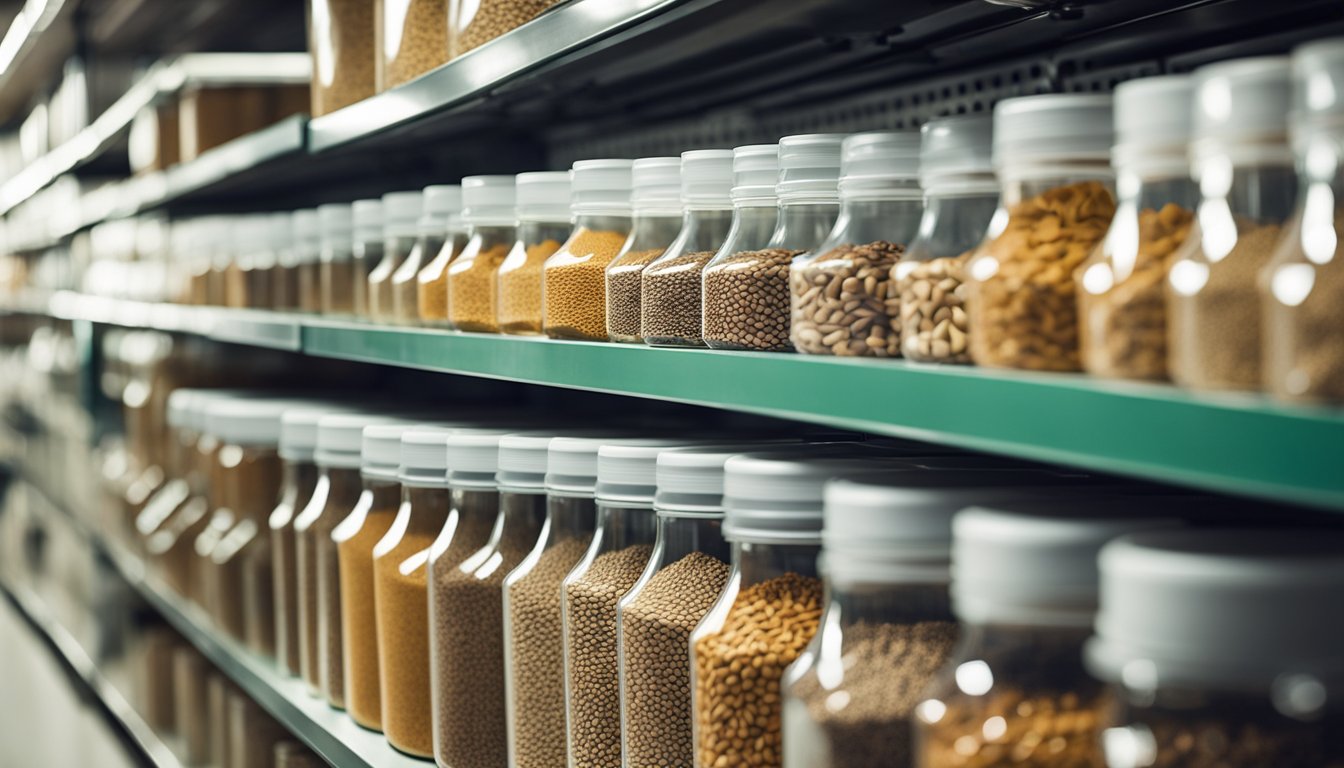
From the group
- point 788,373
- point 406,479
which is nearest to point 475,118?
point 406,479

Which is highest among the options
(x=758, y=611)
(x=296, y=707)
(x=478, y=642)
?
(x=758, y=611)

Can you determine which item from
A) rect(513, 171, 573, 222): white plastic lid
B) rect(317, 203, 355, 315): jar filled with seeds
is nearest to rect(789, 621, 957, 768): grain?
rect(513, 171, 573, 222): white plastic lid

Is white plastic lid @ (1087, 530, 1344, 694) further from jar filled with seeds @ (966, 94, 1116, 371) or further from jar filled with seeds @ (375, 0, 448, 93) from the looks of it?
jar filled with seeds @ (375, 0, 448, 93)

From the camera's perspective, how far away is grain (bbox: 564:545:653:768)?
1.16m

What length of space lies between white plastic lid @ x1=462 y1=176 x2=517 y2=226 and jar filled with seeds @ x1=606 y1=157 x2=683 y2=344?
315 millimetres

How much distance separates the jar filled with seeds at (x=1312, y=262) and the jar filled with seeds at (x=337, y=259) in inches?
61.0

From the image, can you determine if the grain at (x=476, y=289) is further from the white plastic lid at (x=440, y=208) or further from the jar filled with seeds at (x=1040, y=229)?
the jar filled with seeds at (x=1040, y=229)

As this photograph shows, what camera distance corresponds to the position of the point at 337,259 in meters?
2.04

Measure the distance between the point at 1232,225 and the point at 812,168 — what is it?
416mm

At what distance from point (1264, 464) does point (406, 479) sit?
1.12 meters

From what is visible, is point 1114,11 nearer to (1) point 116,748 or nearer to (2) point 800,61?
(2) point 800,61

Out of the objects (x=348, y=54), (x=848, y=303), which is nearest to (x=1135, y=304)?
(x=848, y=303)

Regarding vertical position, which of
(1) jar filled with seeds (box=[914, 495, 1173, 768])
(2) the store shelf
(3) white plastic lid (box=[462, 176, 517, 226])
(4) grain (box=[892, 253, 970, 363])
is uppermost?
(3) white plastic lid (box=[462, 176, 517, 226])

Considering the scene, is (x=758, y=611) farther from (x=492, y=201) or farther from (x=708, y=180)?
(x=492, y=201)
